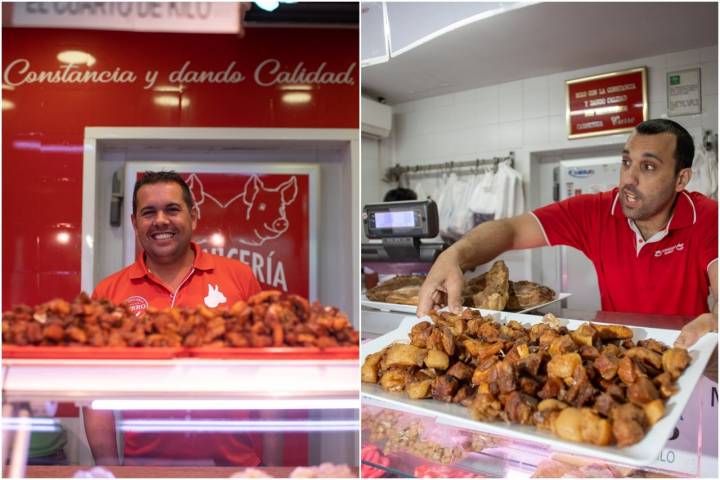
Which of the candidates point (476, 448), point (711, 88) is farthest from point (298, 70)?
point (711, 88)

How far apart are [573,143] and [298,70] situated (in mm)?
1200

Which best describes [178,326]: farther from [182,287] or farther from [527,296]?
[527,296]

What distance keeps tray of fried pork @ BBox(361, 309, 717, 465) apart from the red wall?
2.10 feet

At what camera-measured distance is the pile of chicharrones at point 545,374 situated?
34.1 inches

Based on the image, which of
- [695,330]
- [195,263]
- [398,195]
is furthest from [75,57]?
[695,330]

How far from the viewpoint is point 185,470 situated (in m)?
1.17

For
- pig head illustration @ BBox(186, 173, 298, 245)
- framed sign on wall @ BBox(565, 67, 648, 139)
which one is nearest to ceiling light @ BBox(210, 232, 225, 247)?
pig head illustration @ BBox(186, 173, 298, 245)

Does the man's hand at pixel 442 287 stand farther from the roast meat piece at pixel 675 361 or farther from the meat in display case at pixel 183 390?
the roast meat piece at pixel 675 361

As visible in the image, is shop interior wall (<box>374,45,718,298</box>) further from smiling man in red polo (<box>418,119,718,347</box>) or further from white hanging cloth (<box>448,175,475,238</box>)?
smiling man in red polo (<box>418,119,718,347</box>)

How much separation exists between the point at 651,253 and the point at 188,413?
4.18 feet

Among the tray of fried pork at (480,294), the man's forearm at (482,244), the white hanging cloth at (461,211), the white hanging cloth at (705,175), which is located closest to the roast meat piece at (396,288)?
the tray of fried pork at (480,294)

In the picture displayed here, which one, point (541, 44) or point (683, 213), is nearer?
point (683, 213)

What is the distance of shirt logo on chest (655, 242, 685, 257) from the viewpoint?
1.32 metres

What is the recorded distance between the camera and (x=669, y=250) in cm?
133
